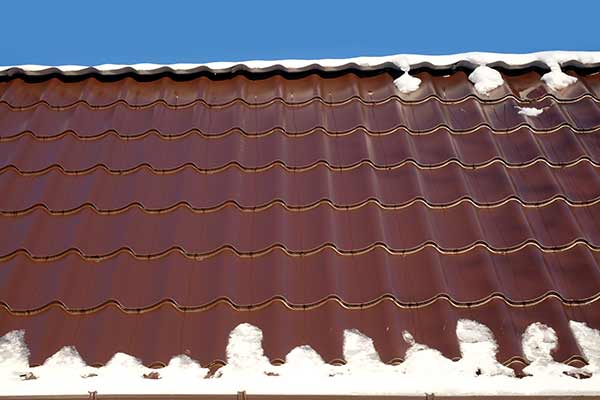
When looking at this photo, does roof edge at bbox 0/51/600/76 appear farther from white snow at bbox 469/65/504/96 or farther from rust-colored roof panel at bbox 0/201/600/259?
rust-colored roof panel at bbox 0/201/600/259

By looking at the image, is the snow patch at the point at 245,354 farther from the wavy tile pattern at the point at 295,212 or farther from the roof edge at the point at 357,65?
the roof edge at the point at 357,65

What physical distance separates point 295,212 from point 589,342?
57.6 inches

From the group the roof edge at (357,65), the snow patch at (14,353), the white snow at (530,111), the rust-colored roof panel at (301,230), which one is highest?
the roof edge at (357,65)

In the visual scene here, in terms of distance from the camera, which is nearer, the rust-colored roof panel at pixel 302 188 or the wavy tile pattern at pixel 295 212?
the wavy tile pattern at pixel 295 212

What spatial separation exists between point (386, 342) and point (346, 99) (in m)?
2.22

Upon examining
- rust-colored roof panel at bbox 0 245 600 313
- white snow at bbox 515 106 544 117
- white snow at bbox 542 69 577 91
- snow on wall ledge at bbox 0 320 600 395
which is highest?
white snow at bbox 542 69 577 91

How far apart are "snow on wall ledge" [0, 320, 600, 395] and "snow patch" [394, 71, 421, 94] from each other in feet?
7.49

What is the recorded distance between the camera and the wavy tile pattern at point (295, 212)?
309 centimetres

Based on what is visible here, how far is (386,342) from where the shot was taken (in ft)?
9.73

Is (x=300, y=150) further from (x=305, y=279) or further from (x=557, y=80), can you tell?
(x=557, y=80)

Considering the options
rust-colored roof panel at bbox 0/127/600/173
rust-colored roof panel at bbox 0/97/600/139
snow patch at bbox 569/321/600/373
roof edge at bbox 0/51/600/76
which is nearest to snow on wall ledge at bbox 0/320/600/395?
snow patch at bbox 569/321/600/373

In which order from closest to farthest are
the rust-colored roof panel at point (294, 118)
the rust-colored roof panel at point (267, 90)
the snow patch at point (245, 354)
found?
the snow patch at point (245, 354) < the rust-colored roof panel at point (294, 118) < the rust-colored roof panel at point (267, 90)

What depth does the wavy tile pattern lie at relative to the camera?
3086 millimetres

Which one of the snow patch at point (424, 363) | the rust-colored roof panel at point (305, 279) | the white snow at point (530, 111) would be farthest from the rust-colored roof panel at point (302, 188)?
the snow patch at point (424, 363)
